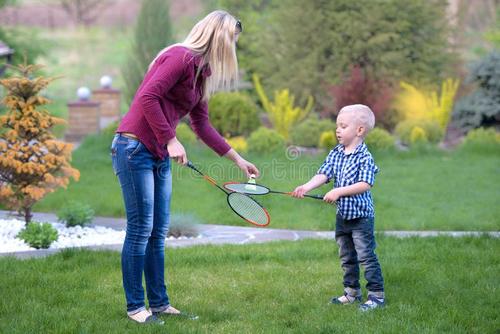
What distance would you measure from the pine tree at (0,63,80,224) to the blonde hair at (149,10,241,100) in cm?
349

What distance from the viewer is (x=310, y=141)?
519 inches

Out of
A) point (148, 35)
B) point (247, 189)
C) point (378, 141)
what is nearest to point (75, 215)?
point (247, 189)

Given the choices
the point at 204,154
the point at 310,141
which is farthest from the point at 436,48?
the point at 204,154

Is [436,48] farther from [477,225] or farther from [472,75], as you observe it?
[477,225]

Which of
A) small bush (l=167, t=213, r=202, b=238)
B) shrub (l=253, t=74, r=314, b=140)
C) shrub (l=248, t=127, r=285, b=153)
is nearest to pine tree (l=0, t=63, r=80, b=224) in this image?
small bush (l=167, t=213, r=202, b=238)

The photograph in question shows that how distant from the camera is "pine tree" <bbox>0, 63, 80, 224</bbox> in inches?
298

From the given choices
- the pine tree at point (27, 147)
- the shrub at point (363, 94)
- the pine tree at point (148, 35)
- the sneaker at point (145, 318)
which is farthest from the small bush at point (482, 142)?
the sneaker at point (145, 318)

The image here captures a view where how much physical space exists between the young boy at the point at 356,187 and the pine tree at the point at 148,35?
10.2 metres

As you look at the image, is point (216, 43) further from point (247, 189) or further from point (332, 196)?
point (332, 196)

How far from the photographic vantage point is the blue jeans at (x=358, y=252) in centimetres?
512

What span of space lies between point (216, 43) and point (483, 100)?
1120 centimetres

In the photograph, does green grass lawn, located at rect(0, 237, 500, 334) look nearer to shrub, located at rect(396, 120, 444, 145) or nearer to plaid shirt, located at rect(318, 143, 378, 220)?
plaid shirt, located at rect(318, 143, 378, 220)

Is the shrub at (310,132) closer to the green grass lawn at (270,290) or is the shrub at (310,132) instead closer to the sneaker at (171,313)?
the green grass lawn at (270,290)

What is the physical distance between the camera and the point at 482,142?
1295 cm
